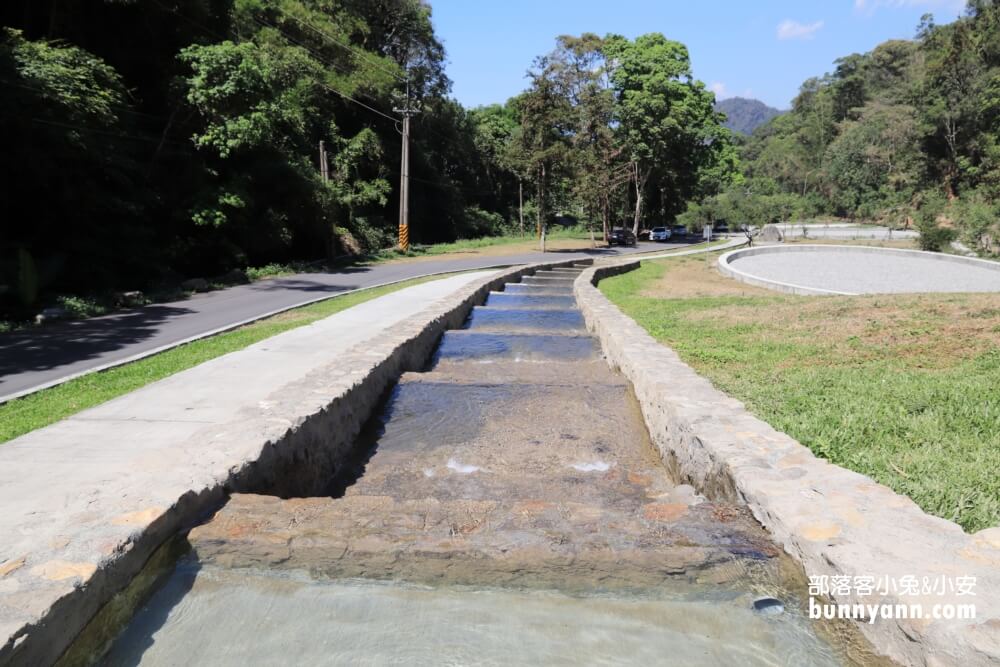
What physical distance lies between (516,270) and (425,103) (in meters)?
23.4

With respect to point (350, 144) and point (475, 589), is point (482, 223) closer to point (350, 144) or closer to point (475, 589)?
point (350, 144)

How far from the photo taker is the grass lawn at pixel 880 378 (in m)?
3.96

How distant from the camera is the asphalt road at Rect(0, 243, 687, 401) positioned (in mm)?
8495

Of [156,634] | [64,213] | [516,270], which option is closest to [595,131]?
[516,270]

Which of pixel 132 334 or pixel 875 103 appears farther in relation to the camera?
pixel 875 103

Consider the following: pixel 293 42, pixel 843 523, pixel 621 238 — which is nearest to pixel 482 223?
pixel 621 238

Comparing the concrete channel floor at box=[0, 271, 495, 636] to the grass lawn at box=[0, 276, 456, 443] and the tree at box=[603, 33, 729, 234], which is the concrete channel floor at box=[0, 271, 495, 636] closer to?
the grass lawn at box=[0, 276, 456, 443]

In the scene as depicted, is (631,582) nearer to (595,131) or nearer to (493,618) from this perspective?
(493,618)

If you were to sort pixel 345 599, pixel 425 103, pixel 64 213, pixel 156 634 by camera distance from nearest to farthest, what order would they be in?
pixel 156 634, pixel 345 599, pixel 64 213, pixel 425 103

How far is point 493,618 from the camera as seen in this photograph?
276 cm

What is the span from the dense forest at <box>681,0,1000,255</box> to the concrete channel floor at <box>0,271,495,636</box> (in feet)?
115

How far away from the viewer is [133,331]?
11.5m

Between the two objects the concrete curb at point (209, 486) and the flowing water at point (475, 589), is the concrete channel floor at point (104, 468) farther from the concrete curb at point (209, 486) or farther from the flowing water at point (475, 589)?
the flowing water at point (475, 589)

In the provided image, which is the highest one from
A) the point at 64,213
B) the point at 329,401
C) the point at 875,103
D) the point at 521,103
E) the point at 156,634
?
the point at 875,103
